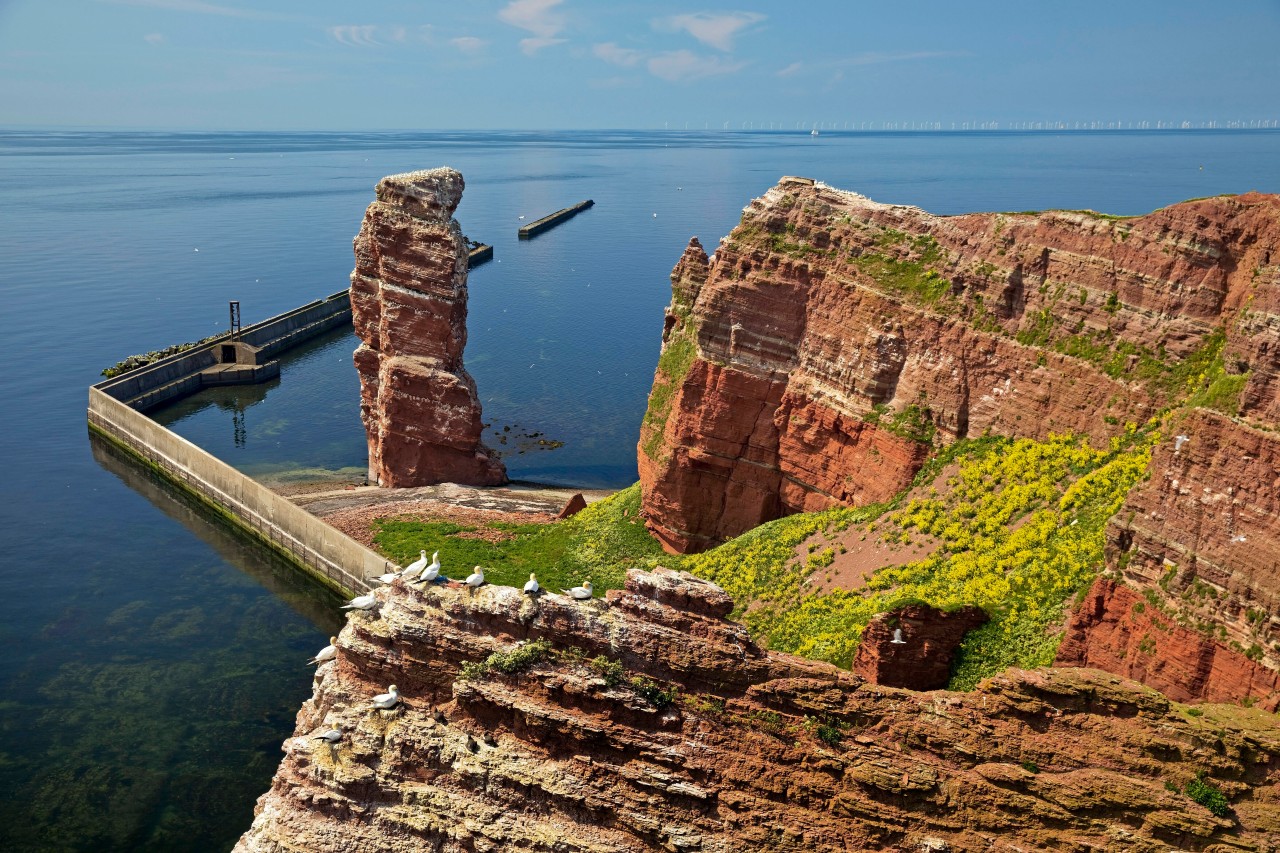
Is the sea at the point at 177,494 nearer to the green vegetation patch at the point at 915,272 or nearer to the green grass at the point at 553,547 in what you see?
the green grass at the point at 553,547

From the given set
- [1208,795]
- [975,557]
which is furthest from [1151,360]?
[1208,795]

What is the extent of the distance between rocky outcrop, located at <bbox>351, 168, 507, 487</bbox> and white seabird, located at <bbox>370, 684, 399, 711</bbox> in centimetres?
3556

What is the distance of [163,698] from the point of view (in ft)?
136

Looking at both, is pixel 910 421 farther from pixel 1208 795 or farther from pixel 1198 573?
pixel 1208 795

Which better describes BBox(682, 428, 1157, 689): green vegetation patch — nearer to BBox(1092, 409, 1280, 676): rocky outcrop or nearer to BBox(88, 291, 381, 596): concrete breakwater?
BBox(1092, 409, 1280, 676): rocky outcrop

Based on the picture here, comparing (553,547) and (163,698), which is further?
(553,547)

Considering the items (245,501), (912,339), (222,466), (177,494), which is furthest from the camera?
(177,494)

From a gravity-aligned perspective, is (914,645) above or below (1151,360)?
below

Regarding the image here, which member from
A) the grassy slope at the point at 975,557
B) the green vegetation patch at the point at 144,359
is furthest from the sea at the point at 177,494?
the grassy slope at the point at 975,557

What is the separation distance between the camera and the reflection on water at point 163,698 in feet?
113

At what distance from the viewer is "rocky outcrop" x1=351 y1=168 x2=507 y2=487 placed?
57312 mm

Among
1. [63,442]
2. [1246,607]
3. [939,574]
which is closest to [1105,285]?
[939,574]

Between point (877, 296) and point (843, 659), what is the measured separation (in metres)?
15.2

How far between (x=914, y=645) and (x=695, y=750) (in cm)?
770
